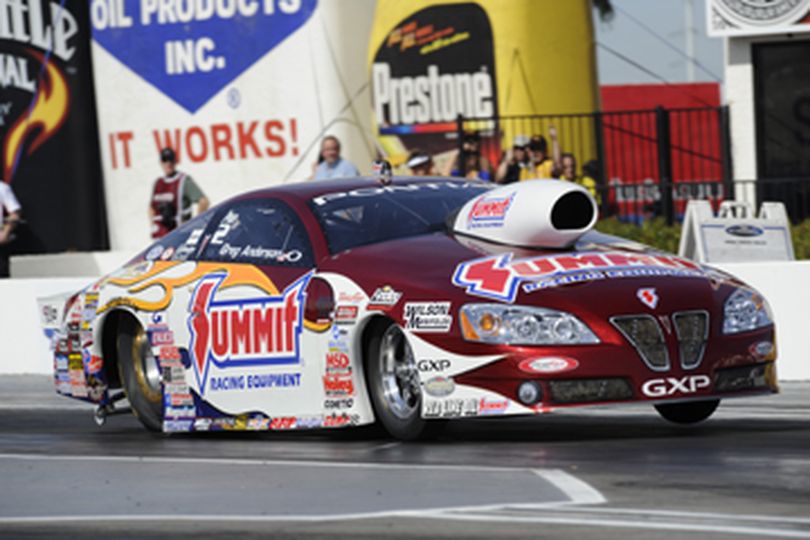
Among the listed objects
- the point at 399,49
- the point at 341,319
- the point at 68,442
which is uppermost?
the point at 399,49

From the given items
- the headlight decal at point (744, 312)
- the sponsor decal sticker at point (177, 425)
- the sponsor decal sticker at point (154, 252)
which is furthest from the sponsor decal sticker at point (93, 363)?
the headlight decal at point (744, 312)

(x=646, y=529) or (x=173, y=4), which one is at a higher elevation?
(x=173, y=4)

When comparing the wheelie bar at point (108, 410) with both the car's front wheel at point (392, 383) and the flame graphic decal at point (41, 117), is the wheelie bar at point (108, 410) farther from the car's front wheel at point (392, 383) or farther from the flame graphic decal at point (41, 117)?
the flame graphic decal at point (41, 117)

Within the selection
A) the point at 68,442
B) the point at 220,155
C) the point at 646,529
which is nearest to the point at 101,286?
the point at 68,442

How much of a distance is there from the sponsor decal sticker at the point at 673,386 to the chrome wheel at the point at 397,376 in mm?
1071

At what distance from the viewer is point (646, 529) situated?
645 cm

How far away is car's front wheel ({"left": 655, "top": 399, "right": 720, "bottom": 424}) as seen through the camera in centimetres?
991

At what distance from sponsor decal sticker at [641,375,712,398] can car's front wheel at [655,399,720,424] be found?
2.58 ft

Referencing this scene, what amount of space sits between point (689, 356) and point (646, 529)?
8.79ft

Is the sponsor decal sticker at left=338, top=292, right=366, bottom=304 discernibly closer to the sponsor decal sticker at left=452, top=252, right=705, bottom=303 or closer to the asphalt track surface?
the sponsor decal sticker at left=452, top=252, right=705, bottom=303

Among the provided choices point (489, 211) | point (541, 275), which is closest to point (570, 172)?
point (489, 211)

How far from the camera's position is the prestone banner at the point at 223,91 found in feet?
81.3

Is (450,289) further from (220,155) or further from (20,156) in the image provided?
(20,156)

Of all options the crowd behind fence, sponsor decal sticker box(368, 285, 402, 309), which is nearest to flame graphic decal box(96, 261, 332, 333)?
sponsor decal sticker box(368, 285, 402, 309)
